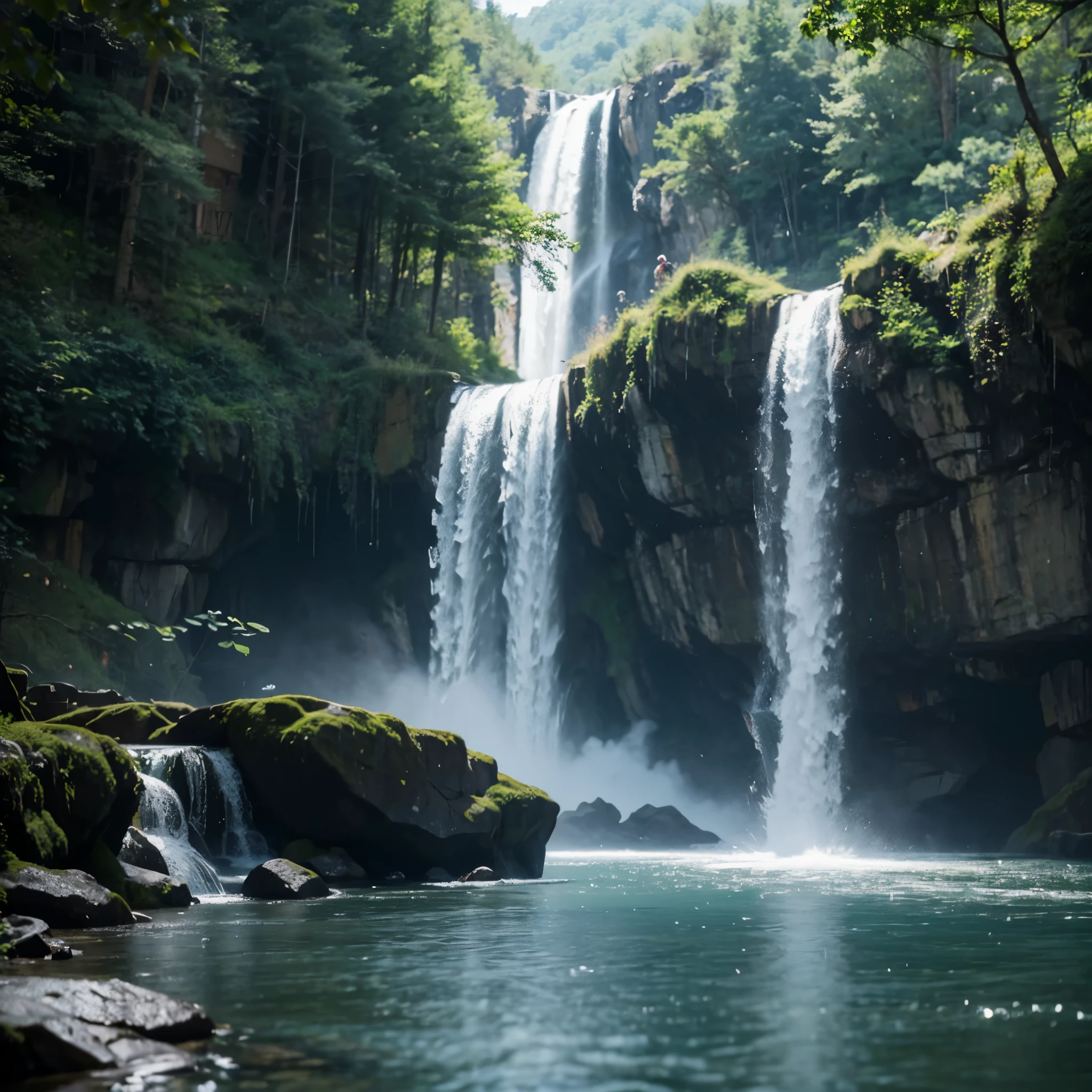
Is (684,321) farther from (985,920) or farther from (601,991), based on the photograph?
(601,991)

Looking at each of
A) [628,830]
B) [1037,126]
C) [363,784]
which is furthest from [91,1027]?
[628,830]

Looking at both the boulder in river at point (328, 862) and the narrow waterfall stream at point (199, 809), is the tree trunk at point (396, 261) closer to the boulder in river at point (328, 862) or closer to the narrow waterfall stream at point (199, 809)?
the narrow waterfall stream at point (199, 809)

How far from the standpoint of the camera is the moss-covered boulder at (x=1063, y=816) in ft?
71.2

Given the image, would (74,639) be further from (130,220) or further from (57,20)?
(57,20)

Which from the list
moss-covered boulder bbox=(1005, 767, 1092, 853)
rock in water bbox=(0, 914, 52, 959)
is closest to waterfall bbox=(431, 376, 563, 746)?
moss-covered boulder bbox=(1005, 767, 1092, 853)

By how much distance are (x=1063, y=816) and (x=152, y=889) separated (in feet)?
55.9

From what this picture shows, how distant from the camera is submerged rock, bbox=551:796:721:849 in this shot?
2741cm

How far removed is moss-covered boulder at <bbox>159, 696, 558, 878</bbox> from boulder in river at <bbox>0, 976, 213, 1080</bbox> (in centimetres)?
959

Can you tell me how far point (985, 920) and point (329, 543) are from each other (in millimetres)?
25668

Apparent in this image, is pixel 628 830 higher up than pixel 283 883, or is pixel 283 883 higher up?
pixel 628 830

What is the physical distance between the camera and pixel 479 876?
17.1 meters

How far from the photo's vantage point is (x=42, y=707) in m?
17.8

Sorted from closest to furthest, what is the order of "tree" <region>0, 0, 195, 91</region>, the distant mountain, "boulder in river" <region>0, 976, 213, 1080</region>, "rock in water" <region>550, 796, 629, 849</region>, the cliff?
1. "tree" <region>0, 0, 195, 91</region>
2. "boulder in river" <region>0, 976, 213, 1080</region>
3. the cliff
4. "rock in water" <region>550, 796, 629, 849</region>
5. the distant mountain

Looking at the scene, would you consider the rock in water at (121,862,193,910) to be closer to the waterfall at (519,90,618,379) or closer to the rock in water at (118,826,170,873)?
the rock in water at (118,826,170,873)
